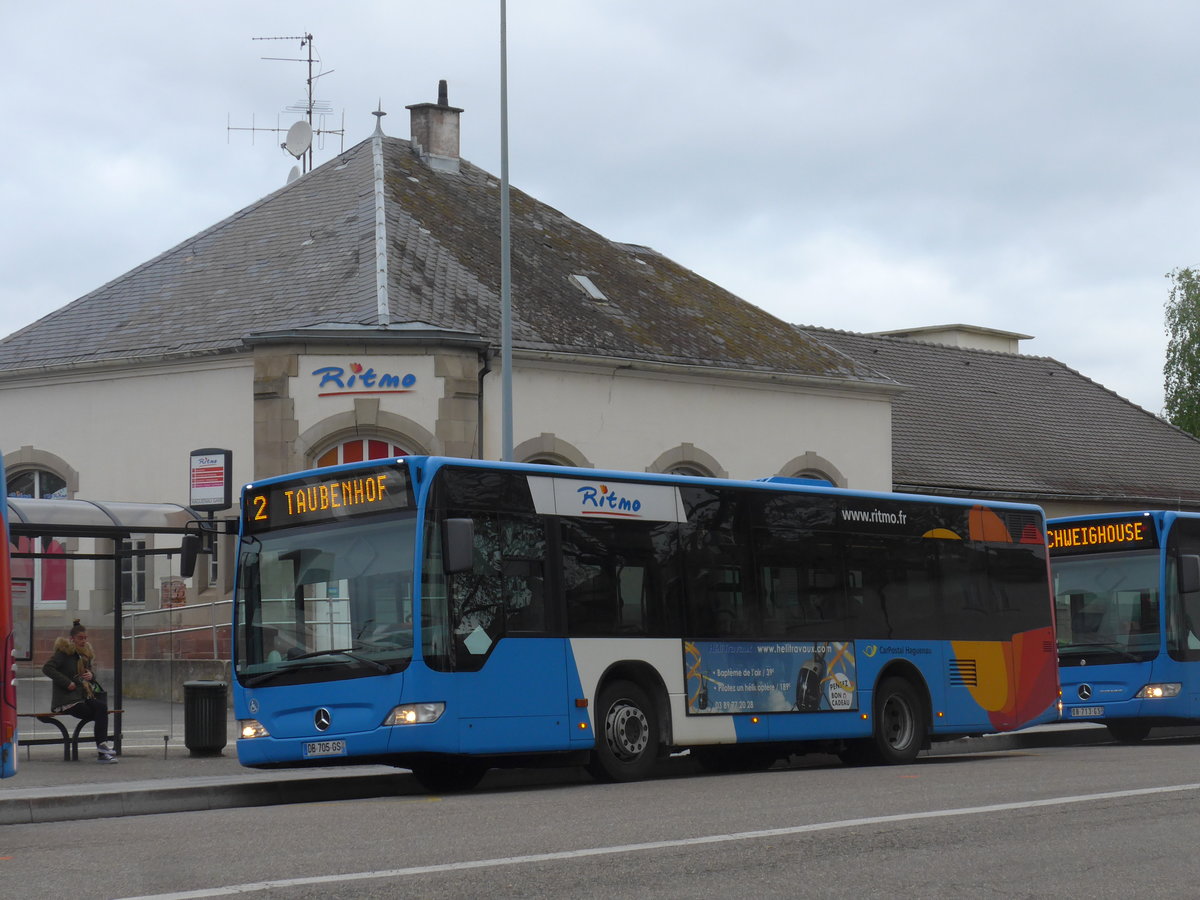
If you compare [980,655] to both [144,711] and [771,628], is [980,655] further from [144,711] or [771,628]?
[144,711]

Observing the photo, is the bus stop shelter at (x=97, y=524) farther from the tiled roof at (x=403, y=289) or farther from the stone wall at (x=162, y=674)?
the tiled roof at (x=403, y=289)

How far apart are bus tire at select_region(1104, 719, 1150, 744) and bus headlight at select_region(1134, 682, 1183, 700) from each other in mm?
459

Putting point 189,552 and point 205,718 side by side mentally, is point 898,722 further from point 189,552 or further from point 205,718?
point 189,552

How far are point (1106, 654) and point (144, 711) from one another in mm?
12110

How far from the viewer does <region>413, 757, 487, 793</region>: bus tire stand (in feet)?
49.5

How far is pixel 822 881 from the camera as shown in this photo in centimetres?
828

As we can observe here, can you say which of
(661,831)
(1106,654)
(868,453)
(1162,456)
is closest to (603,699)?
(661,831)

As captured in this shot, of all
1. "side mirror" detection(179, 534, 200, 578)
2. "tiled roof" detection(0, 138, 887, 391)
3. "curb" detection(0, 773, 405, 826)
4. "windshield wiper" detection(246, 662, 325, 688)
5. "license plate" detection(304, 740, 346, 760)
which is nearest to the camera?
"curb" detection(0, 773, 405, 826)

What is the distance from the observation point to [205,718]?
60.2 ft

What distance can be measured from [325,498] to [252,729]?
6.73ft

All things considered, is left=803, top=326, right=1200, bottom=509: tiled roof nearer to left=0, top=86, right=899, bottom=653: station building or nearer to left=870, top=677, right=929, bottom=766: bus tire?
left=0, top=86, right=899, bottom=653: station building

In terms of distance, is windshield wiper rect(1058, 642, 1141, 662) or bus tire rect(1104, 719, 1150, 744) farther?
bus tire rect(1104, 719, 1150, 744)

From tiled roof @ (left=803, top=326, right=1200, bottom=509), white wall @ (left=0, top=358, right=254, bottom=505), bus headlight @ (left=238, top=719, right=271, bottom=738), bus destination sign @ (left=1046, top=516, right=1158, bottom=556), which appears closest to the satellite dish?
white wall @ (left=0, top=358, right=254, bottom=505)

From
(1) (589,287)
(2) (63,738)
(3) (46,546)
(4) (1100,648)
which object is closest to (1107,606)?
(4) (1100,648)
